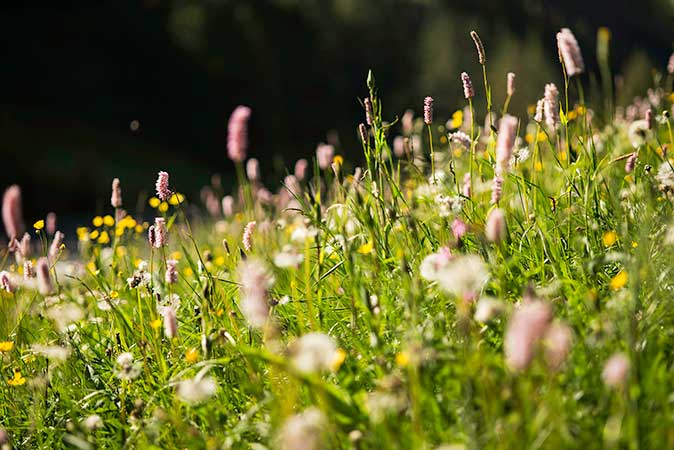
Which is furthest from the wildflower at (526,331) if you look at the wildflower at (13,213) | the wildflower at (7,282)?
the wildflower at (7,282)

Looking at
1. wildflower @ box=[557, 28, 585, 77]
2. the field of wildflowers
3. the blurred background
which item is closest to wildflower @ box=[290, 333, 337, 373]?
the field of wildflowers

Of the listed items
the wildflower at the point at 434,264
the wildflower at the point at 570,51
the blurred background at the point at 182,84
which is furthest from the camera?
the blurred background at the point at 182,84

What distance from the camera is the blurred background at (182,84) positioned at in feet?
55.3

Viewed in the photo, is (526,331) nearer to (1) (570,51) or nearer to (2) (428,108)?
(1) (570,51)

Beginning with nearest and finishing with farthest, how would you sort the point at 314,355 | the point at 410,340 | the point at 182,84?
the point at 314,355 → the point at 410,340 → the point at 182,84

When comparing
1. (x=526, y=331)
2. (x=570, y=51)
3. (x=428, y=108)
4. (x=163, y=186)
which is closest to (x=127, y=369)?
(x=163, y=186)

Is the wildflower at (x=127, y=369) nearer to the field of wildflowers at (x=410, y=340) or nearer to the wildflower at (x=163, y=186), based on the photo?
the field of wildflowers at (x=410, y=340)

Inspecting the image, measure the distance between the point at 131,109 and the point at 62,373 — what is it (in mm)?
18495

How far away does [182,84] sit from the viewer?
20.8 meters

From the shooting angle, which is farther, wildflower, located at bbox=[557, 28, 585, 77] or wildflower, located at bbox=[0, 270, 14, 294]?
wildflower, located at bbox=[0, 270, 14, 294]

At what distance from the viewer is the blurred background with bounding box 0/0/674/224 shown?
55.3 ft

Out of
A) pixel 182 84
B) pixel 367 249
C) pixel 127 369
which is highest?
pixel 182 84

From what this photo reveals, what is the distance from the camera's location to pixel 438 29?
96.1ft

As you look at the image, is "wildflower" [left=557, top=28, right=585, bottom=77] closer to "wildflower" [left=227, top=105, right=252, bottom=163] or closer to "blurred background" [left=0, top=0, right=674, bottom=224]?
"wildflower" [left=227, top=105, right=252, bottom=163]
